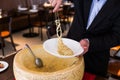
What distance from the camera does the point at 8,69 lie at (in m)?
1.19

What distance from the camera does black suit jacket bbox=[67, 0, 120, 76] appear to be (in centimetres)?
117

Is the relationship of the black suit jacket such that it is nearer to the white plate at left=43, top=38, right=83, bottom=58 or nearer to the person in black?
the person in black

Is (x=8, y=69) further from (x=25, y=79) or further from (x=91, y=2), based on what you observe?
(x=91, y=2)

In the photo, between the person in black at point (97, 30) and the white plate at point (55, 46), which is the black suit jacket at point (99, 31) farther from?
the white plate at point (55, 46)

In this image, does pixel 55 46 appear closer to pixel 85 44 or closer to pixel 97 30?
pixel 85 44

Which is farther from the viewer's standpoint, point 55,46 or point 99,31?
point 99,31

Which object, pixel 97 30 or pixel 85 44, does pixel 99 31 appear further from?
pixel 85 44

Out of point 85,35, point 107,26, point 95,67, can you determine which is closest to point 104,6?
point 107,26

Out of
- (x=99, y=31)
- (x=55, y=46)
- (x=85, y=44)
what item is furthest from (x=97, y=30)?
(x=55, y=46)

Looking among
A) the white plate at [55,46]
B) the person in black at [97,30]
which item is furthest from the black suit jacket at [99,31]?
the white plate at [55,46]

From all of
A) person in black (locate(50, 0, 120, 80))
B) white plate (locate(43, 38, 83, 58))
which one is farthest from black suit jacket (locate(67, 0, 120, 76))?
white plate (locate(43, 38, 83, 58))

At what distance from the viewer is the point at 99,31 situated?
1.27 metres

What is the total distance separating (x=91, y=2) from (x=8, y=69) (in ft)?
2.24

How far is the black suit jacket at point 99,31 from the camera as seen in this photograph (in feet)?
3.85
